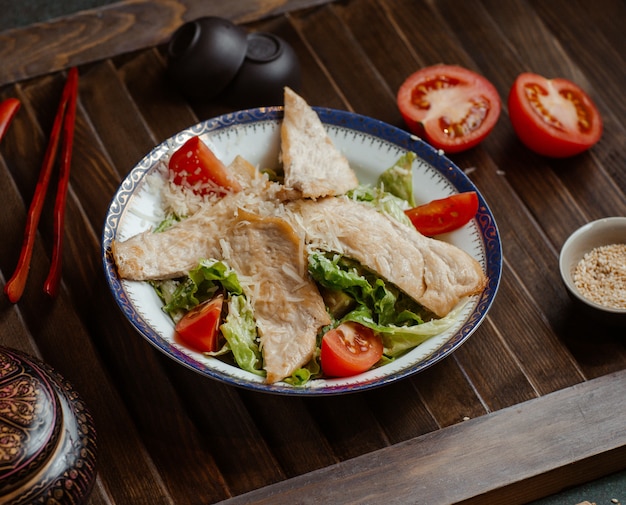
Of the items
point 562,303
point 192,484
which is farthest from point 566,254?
point 192,484

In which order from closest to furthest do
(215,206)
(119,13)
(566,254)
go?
(215,206), (566,254), (119,13)

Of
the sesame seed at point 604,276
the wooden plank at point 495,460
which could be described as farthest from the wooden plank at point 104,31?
the wooden plank at point 495,460

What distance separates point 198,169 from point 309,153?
388 millimetres

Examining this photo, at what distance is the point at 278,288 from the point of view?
8.61 ft

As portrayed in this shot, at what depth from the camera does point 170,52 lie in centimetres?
344

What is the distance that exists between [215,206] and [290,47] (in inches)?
39.9

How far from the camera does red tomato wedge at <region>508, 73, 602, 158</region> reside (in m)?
3.37

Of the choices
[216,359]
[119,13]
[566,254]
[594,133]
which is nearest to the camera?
[216,359]

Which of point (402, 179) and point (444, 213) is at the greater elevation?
point (402, 179)

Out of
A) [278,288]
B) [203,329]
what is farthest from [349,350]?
[203,329]

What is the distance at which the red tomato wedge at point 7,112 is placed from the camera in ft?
10.6

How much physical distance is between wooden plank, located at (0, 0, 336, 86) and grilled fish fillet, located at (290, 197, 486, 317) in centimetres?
131

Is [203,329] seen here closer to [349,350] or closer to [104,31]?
[349,350]

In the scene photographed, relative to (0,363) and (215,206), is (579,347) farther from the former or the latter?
(0,363)
